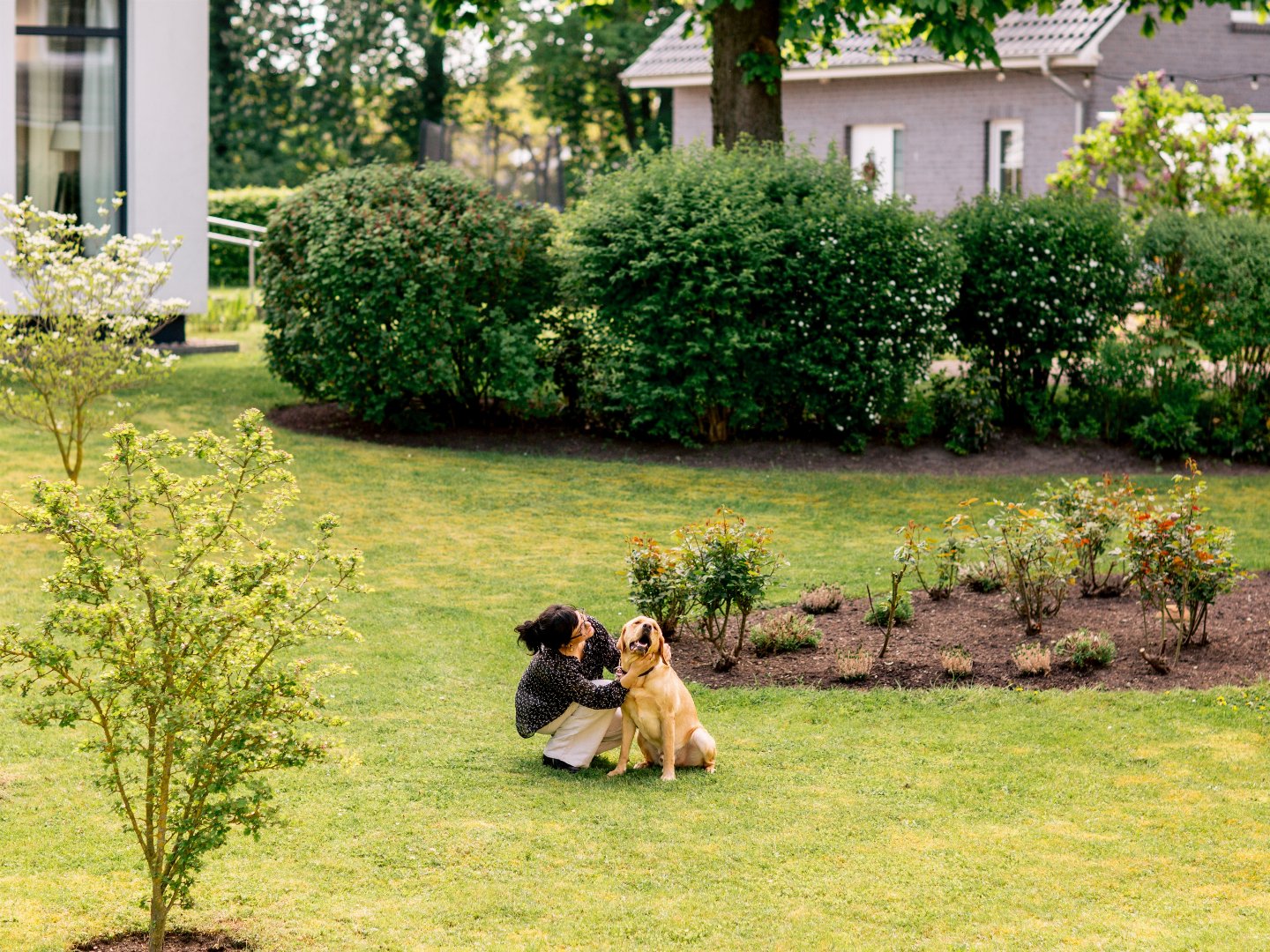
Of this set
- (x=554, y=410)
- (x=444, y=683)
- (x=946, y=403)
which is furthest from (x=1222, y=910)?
(x=554, y=410)

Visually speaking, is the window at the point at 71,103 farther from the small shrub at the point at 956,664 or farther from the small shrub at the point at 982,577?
the small shrub at the point at 956,664

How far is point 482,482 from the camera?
12.4 m

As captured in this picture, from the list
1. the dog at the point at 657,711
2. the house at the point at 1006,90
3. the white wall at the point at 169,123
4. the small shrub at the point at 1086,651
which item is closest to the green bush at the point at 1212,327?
the small shrub at the point at 1086,651

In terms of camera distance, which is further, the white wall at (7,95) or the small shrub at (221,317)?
the small shrub at (221,317)

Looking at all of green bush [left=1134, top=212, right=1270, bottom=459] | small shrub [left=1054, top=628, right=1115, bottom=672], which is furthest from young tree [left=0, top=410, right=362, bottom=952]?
green bush [left=1134, top=212, right=1270, bottom=459]

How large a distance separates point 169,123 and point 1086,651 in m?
12.5

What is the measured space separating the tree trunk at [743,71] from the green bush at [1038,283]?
7.78 feet

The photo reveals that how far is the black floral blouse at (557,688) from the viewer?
6398mm

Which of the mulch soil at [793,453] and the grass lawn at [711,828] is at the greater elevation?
the mulch soil at [793,453]

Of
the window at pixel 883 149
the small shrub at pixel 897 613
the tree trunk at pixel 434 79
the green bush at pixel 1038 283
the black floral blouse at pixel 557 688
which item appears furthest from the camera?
the tree trunk at pixel 434 79

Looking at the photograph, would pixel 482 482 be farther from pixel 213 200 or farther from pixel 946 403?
pixel 213 200

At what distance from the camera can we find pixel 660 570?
8156mm

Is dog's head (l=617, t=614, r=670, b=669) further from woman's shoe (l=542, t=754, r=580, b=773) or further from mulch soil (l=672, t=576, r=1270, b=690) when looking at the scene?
mulch soil (l=672, t=576, r=1270, b=690)

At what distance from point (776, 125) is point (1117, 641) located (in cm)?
878
